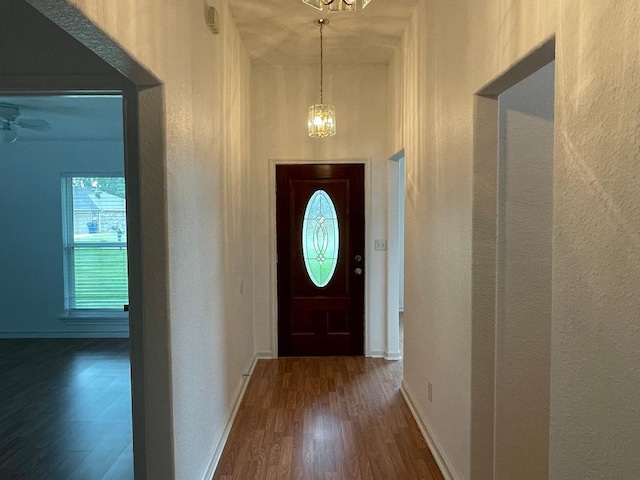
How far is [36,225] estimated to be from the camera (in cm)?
585

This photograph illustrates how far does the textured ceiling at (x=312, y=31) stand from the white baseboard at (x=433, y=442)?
2.95 meters

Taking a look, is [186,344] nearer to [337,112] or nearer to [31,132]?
[337,112]

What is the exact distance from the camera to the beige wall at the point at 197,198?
187 centimetres

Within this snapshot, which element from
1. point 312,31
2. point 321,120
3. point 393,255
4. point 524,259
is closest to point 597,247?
point 524,259

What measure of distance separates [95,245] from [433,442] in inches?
198

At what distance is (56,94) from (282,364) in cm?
326

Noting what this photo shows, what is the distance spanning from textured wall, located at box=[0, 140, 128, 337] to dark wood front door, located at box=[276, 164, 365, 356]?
2618 millimetres

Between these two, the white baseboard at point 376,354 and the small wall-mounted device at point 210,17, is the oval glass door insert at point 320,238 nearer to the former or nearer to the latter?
the white baseboard at point 376,354

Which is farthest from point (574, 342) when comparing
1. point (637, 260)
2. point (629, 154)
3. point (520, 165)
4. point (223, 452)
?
point (223, 452)

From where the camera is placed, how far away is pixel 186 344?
2197 millimetres

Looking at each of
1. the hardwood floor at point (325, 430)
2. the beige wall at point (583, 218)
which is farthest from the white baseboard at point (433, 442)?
the beige wall at point (583, 218)

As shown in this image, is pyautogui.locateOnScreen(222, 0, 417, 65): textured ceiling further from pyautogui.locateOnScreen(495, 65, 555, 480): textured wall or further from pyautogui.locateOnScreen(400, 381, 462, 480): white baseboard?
pyautogui.locateOnScreen(400, 381, 462, 480): white baseboard

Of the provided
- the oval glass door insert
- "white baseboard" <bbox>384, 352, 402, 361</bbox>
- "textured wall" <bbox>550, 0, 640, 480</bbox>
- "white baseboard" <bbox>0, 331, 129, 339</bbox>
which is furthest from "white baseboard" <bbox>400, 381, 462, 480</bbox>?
"white baseboard" <bbox>0, 331, 129, 339</bbox>

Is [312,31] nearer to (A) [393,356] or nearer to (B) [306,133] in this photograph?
(B) [306,133]
